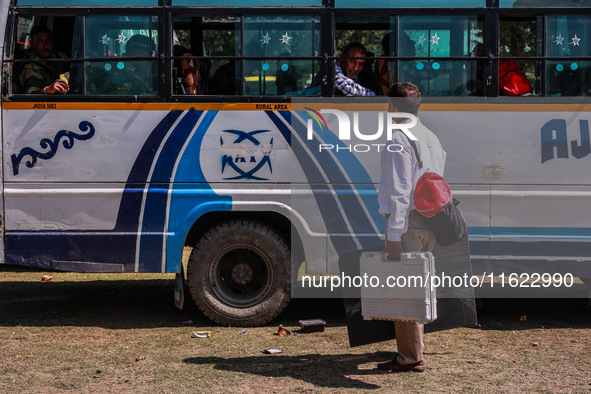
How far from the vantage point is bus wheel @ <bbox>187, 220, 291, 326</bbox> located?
756 cm

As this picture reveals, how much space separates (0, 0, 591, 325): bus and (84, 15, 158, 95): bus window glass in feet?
0.04

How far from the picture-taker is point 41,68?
748 cm

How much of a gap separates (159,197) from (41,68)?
5.49 feet

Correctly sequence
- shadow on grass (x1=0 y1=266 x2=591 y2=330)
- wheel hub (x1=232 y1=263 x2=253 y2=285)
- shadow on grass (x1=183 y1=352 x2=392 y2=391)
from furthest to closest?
shadow on grass (x1=0 y1=266 x2=591 y2=330)
wheel hub (x1=232 y1=263 x2=253 y2=285)
shadow on grass (x1=183 y1=352 x2=392 y2=391)

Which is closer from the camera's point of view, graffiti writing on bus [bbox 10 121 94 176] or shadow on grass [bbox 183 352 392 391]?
shadow on grass [bbox 183 352 392 391]

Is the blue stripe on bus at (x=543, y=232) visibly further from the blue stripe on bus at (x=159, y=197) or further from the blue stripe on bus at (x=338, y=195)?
the blue stripe on bus at (x=159, y=197)

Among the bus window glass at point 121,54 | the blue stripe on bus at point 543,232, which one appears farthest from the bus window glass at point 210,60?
the blue stripe on bus at point 543,232

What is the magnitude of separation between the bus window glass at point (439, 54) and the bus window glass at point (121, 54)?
2.38 metres

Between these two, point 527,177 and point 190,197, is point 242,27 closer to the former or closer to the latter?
point 190,197

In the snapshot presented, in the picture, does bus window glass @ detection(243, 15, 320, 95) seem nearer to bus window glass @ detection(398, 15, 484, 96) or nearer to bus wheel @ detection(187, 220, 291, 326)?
Result: bus window glass @ detection(398, 15, 484, 96)

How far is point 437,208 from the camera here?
19.2ft

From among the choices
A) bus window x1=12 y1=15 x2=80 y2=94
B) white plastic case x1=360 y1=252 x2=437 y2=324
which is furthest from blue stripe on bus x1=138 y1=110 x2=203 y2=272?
white plastic case x1=360 y1=252 x2=437 y2=324

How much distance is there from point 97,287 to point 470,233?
5062mm

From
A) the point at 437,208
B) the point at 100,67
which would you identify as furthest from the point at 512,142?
the point at 100,67
